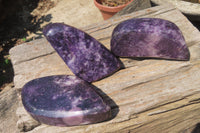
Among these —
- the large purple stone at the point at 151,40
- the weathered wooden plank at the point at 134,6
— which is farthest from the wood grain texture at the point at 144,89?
the weathered wooden plank at the point at 134,6

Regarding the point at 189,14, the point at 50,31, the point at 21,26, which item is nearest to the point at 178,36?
the point at 189,14

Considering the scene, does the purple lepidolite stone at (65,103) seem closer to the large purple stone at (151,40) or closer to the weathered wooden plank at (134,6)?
the large purple stone at (151,40)

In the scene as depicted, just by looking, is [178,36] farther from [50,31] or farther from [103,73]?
[50,31]

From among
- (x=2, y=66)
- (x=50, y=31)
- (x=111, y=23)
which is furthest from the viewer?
(x=2, y=66)

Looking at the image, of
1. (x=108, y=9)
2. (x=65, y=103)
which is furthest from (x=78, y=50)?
(x=108, y=9)

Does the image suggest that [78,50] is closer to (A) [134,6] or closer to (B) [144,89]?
(B) [144,89]

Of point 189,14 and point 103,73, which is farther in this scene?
point 189,14

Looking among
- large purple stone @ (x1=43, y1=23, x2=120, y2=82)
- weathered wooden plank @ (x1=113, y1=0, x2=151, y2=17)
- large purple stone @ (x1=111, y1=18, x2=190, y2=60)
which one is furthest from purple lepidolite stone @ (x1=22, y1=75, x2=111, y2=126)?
weathered wooden plank @ (x1=113, y1=0, x2=151, y2=17)
